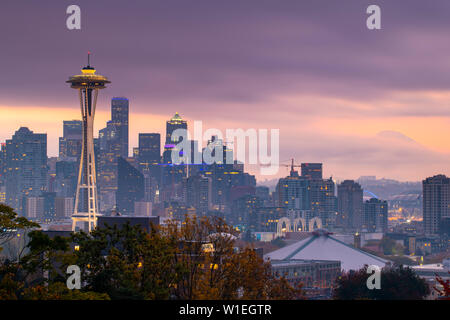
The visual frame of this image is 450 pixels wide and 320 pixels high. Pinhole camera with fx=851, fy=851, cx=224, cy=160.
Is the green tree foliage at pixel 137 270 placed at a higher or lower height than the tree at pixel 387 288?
higher

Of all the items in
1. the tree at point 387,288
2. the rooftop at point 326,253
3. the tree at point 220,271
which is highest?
the tree at point 220,271

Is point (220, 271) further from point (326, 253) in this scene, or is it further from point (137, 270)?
point (326, 253)

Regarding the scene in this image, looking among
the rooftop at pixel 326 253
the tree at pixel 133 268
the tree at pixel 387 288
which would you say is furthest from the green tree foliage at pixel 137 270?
the rooftop at pixel 326 253

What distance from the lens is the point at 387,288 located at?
8281cm

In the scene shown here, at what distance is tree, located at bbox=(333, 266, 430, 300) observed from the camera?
78.0m

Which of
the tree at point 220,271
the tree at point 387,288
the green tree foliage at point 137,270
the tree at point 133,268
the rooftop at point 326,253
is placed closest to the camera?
the green tree foliage at point 137,270

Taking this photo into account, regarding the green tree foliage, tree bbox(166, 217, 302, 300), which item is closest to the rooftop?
tree bbox(166, 217, 302, 300)

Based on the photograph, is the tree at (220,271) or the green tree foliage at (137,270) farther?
the tree at (220,271)

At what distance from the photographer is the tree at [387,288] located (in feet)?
256

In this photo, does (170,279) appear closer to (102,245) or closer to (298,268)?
(102,245)

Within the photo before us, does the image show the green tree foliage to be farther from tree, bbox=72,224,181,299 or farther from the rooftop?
the rooftop

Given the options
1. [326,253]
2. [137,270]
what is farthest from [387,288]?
[326,253]

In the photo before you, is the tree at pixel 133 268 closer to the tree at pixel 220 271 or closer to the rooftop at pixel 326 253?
the tree at pixel 220 271
